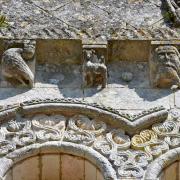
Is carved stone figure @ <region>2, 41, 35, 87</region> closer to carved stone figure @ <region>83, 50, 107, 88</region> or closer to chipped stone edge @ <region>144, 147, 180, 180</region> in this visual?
carved stone figure @ <region>83, 50, 107, 88</region>

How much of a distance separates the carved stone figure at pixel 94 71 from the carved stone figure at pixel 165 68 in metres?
0.55

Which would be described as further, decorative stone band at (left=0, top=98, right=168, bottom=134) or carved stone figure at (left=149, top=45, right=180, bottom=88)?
carved stone figure at (left=149, top=45, right=180, bottom=88)

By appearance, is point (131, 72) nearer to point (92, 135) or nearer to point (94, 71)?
point (94, 71)

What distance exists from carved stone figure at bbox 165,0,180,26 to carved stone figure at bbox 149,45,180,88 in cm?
85

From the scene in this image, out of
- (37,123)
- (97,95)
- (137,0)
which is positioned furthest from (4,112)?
(137,0)

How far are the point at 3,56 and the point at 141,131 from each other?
185cm

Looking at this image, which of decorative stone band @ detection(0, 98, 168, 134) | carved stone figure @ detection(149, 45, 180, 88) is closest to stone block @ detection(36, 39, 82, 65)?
decorative stone band @ detection(0, 98, 168, 134)

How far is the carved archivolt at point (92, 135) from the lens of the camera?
10.0 meters

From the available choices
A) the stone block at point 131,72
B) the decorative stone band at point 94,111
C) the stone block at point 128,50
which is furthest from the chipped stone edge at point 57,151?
the stone block at point 128,50

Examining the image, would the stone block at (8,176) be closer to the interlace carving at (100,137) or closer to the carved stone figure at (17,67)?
the interlace carving at (100,137)

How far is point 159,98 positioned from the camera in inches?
425

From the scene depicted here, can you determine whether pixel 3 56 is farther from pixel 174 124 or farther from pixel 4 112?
pixel 174 124

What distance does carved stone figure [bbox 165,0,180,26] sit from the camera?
38.9 ft

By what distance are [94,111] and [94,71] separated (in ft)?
1.93
